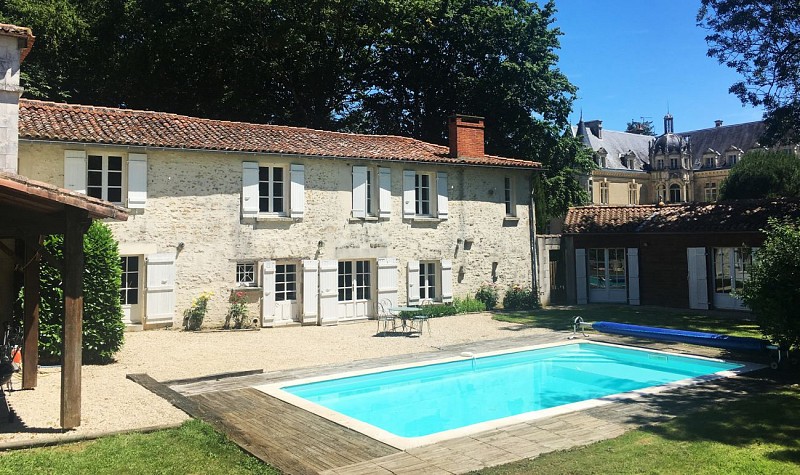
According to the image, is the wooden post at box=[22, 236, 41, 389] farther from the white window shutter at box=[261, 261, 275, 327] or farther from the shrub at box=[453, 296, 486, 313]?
the shrub at box=[453, 296, 486, 313]

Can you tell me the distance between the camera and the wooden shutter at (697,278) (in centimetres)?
1808

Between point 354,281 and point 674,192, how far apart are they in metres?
51.3

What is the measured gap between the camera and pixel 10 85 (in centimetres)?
1109

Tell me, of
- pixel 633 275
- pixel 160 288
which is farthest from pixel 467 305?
pixel 160 288

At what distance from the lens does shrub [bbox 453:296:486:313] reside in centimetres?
1811

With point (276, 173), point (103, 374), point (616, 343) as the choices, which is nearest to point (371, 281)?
point (276, 173)

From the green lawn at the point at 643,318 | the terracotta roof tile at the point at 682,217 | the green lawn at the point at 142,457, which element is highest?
the terracotta roof tile at the point at 682,217

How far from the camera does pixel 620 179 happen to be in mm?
56812

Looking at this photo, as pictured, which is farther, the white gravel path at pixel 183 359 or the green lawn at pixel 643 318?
the green lawn at pixel 643 318

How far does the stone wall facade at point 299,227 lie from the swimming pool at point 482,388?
6146mm

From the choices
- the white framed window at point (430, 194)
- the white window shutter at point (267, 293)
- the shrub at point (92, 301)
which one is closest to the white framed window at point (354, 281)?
the white window shutter at point (267, 293)

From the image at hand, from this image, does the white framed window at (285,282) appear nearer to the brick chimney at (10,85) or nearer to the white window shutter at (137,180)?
the white window shutter at (137,180)

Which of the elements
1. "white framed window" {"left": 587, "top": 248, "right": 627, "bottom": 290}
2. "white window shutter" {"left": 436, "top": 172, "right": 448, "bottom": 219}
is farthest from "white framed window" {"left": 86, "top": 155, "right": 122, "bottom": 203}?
"white framed window" {"left": 587, "top": 248, "right": 627, "bottom": 290}

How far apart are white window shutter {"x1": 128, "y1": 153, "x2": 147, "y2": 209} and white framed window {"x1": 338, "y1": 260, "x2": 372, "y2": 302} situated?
5.54m
